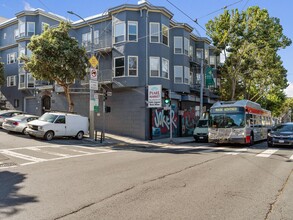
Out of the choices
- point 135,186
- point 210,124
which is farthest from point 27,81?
point 135,186

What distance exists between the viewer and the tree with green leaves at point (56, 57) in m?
22.2

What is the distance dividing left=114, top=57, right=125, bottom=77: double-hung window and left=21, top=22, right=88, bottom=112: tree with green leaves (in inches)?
135

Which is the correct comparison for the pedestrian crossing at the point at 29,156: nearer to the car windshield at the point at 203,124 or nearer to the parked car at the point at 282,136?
the parked car at the point at 282,136

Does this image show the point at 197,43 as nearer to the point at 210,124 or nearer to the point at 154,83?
the point at 154,83

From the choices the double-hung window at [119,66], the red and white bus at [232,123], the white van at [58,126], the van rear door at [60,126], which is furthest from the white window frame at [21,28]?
the red and white bus at [232,123]

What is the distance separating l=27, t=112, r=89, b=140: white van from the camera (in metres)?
19.1

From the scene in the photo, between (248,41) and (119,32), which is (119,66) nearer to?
(119,32)

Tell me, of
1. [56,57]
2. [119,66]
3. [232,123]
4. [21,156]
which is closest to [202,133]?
[232,123]

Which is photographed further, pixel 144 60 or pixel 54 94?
pixel 54 94

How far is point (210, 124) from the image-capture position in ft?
66.7

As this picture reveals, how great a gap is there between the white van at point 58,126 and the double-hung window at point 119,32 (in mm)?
8852

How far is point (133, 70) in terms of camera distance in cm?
2634

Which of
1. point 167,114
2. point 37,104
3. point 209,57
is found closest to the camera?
point 167,114

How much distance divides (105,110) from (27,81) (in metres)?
16.3
